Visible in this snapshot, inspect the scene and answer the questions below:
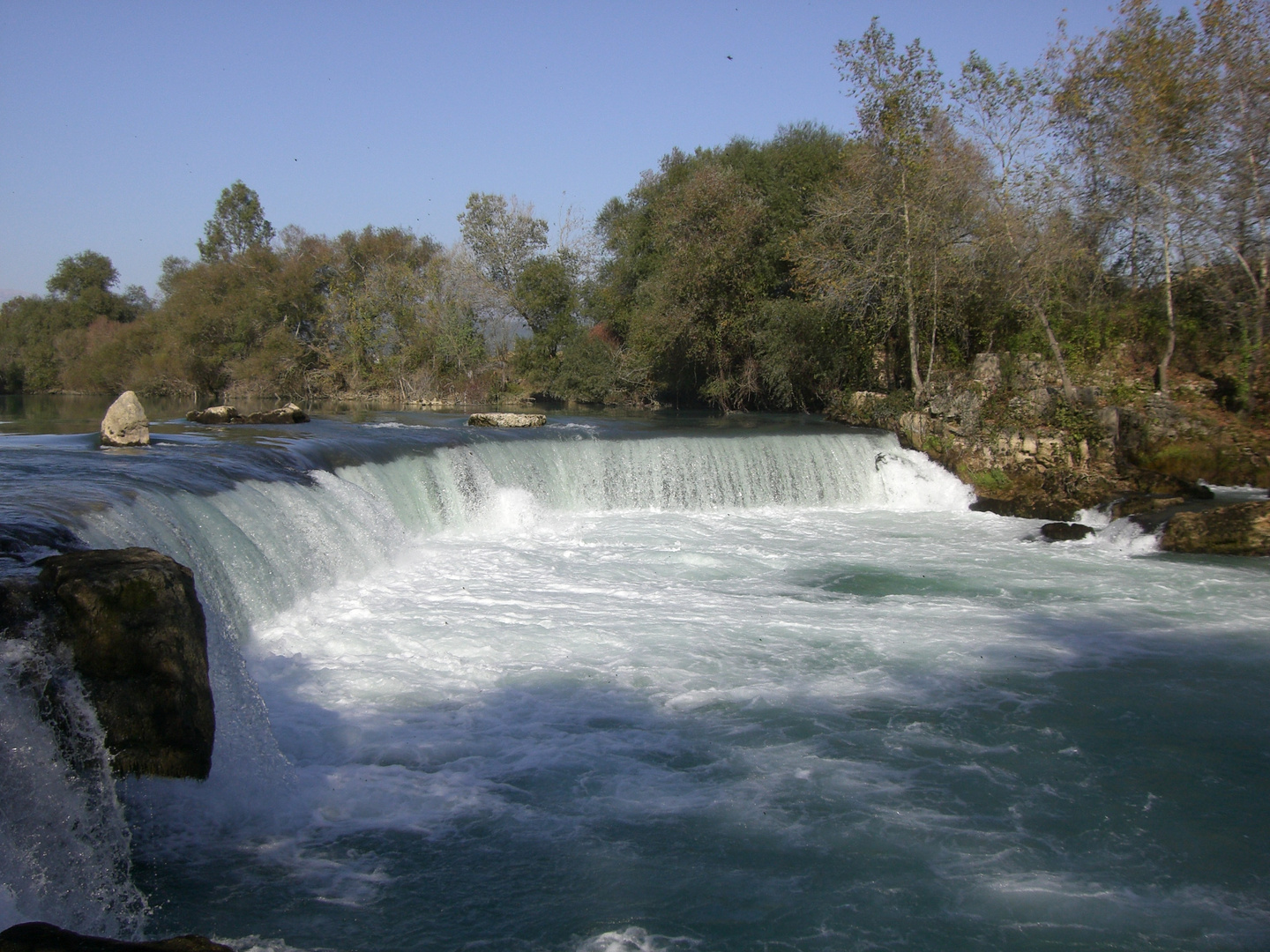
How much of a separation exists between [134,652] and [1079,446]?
46.8 ft

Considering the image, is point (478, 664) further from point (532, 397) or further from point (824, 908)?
point (532, 397)

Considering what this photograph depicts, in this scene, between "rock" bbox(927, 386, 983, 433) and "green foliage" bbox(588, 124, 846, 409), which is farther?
"green foliage" bbox(588, 124, 846, 409)

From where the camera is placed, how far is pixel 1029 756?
543 cm

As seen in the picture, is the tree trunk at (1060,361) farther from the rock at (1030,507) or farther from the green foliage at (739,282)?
the green foliage at (739,282)

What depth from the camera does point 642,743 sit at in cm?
554

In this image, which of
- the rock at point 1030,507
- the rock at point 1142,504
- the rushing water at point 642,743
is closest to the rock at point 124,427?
the rushing water at point 642,743

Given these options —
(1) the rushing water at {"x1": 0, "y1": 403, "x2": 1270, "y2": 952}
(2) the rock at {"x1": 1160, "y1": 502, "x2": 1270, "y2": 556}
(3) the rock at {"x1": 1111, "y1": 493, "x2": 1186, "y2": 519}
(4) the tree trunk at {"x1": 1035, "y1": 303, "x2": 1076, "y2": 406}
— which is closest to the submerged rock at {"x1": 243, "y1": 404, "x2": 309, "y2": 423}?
(1) the rushing water at {"x1": 0, "y1": 403, "x2": 1270, "y2": 952}

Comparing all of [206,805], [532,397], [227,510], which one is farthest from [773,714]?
[532,397]

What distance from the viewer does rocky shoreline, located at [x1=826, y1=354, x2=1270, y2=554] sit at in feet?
44.1

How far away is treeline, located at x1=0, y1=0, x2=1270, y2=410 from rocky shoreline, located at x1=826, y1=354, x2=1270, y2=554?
3.13ft

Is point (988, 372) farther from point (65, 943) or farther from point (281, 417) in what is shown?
point (65, 943)

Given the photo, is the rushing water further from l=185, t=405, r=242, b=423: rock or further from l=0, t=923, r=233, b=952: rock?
l=185, t=405, r=242, b=423: rock

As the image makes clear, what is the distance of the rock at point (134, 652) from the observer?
4.11 m

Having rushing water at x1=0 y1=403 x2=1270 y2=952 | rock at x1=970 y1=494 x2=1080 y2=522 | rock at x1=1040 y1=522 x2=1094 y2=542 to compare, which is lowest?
rushing water at x1=0 y1=403 x2=1270 y2=952
